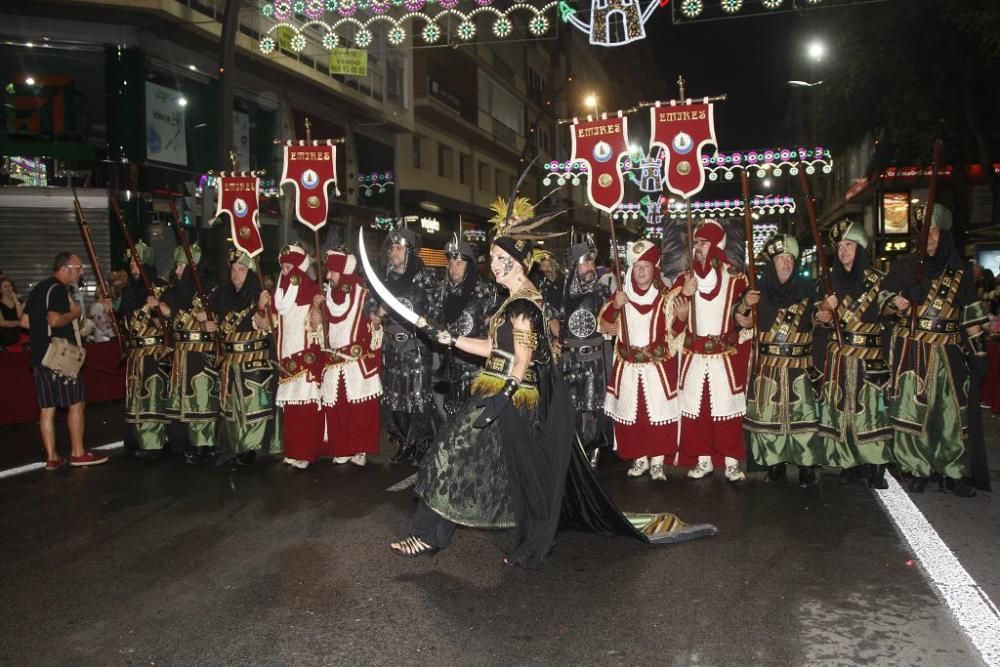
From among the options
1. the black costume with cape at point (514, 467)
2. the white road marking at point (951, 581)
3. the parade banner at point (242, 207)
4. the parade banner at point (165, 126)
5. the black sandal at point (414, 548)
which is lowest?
the white road marking at point (951, 581)

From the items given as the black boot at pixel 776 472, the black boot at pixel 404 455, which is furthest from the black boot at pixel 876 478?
the black boot at pixel 404 455

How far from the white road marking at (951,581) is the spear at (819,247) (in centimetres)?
134

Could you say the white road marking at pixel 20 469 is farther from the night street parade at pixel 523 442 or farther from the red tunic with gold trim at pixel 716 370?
the red tunic with gold trim at pixel 716 370

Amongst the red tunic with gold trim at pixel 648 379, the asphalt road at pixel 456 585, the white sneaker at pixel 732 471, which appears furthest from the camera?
the red tunic with gold trim at pixel 648 379

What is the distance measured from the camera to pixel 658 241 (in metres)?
7.69

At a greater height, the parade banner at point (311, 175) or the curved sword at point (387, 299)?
the parade banner at point (311, 175)

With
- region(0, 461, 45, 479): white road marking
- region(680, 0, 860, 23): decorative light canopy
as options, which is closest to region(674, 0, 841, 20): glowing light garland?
region(680, 0, 860, 23): decorative light canopy

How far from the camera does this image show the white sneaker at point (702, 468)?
711 centimetres

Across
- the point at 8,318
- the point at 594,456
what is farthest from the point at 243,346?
the point at 8,318

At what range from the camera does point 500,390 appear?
4867mm

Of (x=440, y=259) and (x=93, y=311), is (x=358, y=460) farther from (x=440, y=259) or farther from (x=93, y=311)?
(x=440, y=259)

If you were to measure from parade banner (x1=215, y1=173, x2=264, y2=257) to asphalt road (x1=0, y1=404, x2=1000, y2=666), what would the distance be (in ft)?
8.67

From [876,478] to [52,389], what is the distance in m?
6.96

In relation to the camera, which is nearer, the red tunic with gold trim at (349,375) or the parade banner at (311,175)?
the red tunic with gold trim at (349,375)
